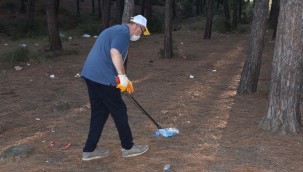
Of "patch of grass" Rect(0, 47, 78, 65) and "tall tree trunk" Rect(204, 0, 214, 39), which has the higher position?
"tall tree trunk" Rect(204, 0, 214, 39)

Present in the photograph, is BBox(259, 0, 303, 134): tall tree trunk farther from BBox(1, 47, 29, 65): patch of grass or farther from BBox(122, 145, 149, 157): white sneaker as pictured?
BBox(1, 47, 29, 65): patch of grass

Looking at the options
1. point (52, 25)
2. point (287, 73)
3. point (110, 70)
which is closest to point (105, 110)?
point (110, 70)

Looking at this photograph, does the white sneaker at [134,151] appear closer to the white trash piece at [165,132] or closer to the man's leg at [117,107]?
the man's leg at [117,107]

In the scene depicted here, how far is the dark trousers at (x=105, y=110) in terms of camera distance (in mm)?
4527

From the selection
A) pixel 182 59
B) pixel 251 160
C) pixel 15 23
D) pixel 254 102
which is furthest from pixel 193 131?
pixel 15 23

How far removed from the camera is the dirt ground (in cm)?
481

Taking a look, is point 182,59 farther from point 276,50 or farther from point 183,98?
point 276,50

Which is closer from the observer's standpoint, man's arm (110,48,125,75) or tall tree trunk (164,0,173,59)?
man's arm (110,48,125,75)

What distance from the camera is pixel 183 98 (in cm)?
838

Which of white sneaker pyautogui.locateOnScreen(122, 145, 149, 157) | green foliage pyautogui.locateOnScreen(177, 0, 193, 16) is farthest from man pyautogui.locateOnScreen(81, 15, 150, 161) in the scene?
green foliage pyautogui.locateOnScreen(177, 0, 193, 16)

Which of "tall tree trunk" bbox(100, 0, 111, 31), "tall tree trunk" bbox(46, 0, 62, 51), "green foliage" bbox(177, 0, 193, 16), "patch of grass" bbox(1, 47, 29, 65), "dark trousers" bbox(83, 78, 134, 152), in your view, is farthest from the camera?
"green foliage" bbox(177, 0, 193, 16)

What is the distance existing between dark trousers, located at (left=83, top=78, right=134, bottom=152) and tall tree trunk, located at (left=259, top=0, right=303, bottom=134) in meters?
2.35

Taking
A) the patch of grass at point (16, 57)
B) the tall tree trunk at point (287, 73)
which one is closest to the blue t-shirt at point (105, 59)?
the tall tree trunk at point (287, 73)

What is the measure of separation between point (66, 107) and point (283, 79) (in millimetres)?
4137
